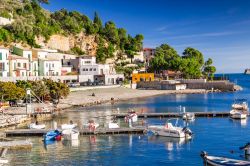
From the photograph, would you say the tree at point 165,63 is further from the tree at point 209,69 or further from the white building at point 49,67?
the white building at point 49,67

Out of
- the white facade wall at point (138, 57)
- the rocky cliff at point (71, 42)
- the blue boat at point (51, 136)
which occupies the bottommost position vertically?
the blue boat at point (51, 136)

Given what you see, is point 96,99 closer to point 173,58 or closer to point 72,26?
point 72,26

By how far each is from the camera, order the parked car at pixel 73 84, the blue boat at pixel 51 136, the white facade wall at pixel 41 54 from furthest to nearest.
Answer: the parked car at pixel 73 84, the white facade wall at pixel 41 54, the blue boat at pixel 51 136

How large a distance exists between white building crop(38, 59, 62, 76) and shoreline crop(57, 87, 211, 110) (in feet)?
39.7

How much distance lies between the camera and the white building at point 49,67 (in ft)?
357

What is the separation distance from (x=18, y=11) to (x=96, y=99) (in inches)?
1915

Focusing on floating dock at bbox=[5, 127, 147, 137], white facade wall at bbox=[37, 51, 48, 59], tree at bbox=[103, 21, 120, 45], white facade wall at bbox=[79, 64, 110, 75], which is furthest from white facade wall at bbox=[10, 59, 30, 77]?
tree at bbox=[103, 21, 120, 45]

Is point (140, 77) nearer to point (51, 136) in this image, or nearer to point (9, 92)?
point (9, 92)

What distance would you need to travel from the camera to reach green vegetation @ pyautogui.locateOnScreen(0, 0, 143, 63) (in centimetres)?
11775

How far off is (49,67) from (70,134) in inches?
2527

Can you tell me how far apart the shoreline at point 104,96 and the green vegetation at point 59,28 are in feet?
90.7

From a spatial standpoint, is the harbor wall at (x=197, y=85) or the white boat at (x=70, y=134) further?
the harbor wall at (x=197, y=85)

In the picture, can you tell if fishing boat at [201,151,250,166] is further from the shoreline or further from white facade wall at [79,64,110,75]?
white facade wall at [79,64,110,75]

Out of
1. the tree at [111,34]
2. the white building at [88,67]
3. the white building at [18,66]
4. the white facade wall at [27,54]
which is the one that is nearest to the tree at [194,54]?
the tree at [111,34]
